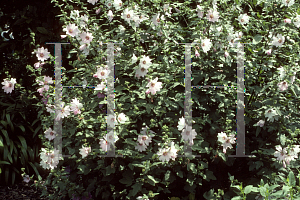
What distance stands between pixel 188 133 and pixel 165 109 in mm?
282

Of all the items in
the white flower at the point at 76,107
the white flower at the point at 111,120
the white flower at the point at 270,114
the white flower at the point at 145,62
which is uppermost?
the white flower at the point at 145,62

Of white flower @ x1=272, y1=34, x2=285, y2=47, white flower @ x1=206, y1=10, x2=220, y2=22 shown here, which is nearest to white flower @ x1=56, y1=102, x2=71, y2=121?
white flower @ x1=206, y1=10, x2=220, y2=22

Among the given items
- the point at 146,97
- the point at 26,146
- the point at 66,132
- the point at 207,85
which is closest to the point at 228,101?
the point at 207,85

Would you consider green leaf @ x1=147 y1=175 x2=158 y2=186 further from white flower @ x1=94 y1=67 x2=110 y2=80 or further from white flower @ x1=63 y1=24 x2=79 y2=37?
white flower @ x1=63 y1=24 x2=79 y2=37

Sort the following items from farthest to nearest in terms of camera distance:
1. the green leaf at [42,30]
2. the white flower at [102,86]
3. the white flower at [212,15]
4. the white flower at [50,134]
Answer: the green leaf at [42,30] < the white flower at [50,134] < the white flower at [212,15] < the white flower at [102,86]

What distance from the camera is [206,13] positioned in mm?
2623

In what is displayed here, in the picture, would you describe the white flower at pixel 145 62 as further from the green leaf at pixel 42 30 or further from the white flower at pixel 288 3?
the green leaf at pixel 42 30

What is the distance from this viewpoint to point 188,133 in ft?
7.83

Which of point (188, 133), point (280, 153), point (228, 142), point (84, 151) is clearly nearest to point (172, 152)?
point (188, 133)

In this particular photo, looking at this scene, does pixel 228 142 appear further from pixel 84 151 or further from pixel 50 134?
pixel 50 134

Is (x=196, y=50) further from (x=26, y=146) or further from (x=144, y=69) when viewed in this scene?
(x=26, y=146)

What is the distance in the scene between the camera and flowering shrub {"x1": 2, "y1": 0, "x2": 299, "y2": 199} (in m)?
2.45

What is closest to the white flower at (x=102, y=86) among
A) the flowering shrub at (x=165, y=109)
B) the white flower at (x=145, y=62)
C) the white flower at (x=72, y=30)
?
the flowering shrub at (x=165, y=109)

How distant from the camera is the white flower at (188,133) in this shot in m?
2.38
